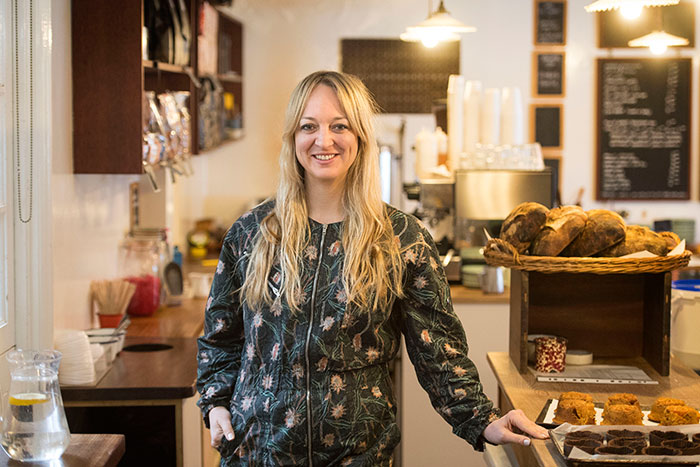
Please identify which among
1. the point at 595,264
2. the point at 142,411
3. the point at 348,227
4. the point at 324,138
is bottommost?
the point at 142,411

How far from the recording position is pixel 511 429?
6.37 ft

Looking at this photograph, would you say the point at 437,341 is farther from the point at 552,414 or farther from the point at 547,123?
the point at 547,123

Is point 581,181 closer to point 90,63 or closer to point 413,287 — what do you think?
point 90,63

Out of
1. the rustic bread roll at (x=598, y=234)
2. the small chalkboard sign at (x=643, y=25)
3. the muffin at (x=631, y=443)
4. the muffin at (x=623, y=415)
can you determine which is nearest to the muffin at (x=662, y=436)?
the muffin at (x=631, y=443)

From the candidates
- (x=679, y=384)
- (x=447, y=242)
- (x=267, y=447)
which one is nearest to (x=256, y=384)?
(x=267, y=447)

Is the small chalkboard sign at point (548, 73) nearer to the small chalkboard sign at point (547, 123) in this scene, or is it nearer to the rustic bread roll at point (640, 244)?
the small chalkboard sign at point (547, 123)

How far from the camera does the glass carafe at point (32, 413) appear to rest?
194 centimetres

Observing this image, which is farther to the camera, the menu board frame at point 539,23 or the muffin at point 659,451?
the menu board frame at point 539,23

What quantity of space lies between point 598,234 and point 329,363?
3.17 feet

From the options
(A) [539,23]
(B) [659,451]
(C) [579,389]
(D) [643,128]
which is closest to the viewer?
(B) [659,451]

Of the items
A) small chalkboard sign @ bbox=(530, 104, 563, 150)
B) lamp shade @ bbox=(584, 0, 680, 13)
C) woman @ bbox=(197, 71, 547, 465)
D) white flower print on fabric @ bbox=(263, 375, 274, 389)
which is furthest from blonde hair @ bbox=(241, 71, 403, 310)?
small chalkboard sign @ bbox=(530, 104, 563, 150)

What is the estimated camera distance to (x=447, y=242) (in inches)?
181

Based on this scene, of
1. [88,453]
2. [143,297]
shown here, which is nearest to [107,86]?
[143,297]

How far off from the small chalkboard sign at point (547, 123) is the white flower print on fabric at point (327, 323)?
15.1 feet
